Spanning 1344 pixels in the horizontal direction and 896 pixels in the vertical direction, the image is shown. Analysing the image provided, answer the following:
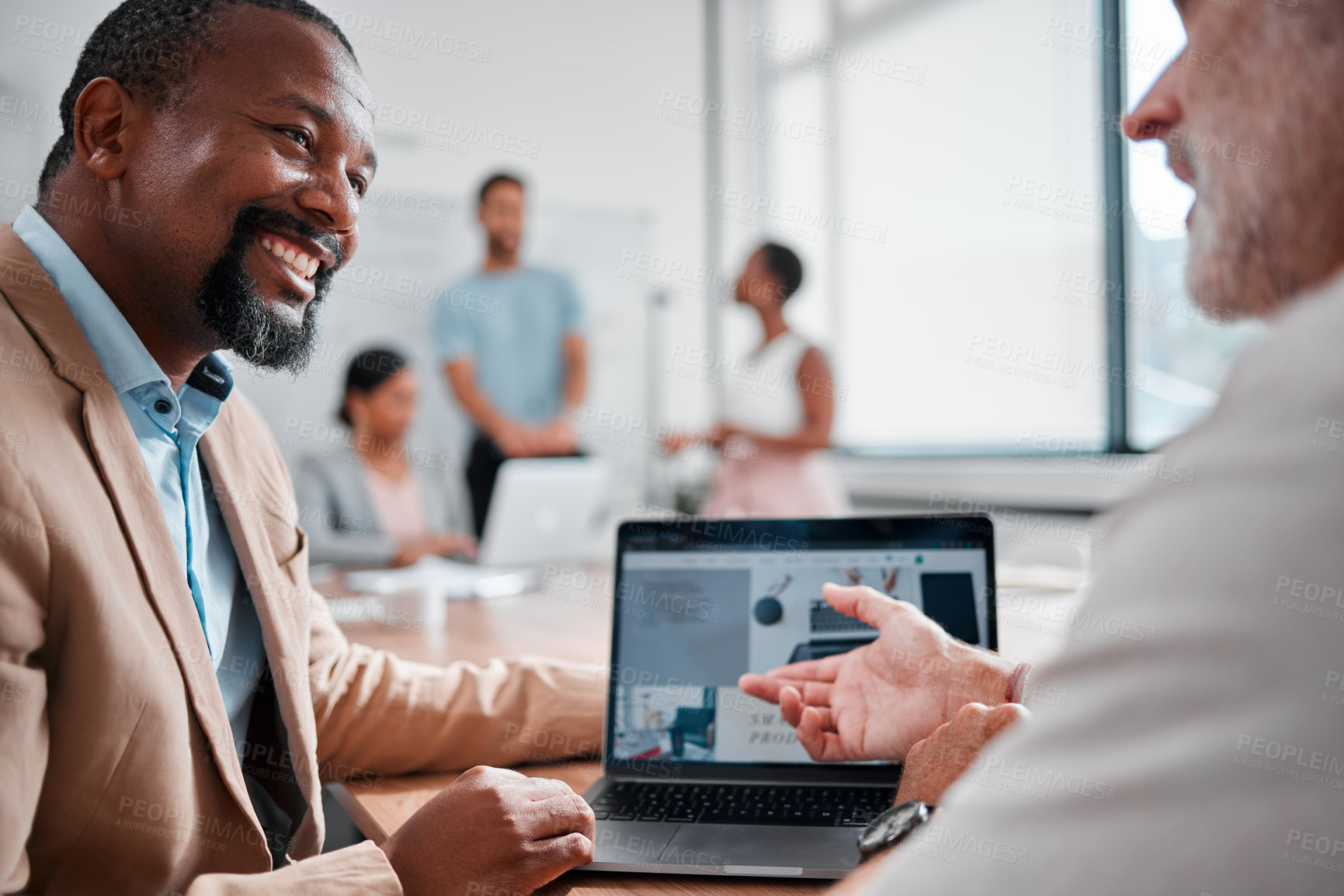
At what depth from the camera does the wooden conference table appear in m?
0.81

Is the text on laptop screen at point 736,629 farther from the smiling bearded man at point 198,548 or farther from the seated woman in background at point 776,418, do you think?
the seated woman in background at point 776,418

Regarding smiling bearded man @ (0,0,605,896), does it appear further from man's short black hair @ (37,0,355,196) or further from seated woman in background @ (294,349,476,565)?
seated woman in background @ (294,349,476,565)

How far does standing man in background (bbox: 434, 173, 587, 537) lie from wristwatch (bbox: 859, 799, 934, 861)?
132 inches

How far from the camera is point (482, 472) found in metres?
4.11

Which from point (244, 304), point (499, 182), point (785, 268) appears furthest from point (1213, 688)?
point (499, 182)

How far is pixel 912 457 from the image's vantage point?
4434 mm

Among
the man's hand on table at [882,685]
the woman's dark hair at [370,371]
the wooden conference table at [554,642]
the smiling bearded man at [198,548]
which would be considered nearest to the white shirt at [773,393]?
the wooden conference table at [554,642]

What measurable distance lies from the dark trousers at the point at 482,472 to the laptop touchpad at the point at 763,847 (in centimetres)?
323

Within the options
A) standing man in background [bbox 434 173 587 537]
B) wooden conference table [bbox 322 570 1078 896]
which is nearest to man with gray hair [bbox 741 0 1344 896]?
wooden conference table [bbox 322 570 1078 896]

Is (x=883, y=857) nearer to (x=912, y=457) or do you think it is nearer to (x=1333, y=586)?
(x=1333, y=586)

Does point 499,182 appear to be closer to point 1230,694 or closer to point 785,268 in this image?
point 785,268

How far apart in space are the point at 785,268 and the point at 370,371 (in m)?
1.48

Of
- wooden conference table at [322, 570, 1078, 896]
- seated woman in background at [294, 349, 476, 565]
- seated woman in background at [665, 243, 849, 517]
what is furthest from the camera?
seated woman in background at [665, 243, 849, 517]

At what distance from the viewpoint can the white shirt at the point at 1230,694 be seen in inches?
15.0
